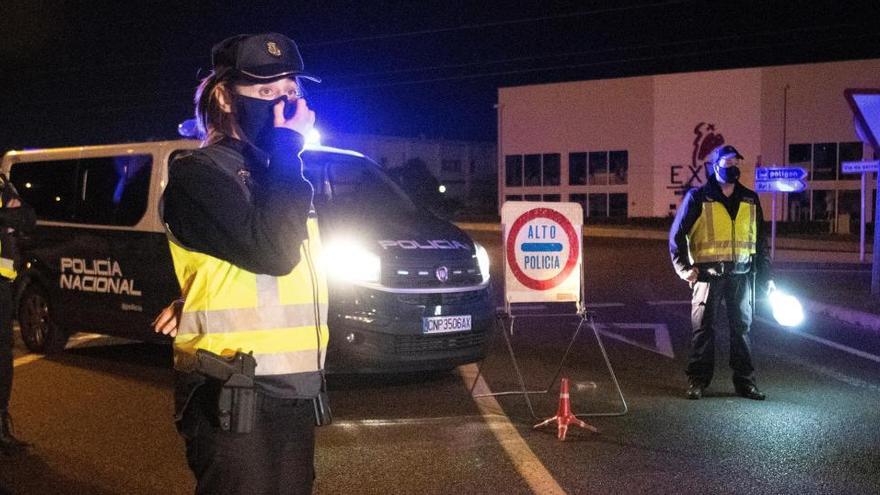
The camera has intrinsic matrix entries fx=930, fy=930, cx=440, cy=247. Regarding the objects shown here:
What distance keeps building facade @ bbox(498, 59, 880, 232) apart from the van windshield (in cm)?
3457

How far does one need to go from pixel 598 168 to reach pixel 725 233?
43.0 metres

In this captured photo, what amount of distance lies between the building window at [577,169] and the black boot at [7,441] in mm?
45554

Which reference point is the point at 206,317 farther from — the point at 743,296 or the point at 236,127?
the point at 743,296

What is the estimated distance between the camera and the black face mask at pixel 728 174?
7699mm

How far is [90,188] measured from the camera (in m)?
9.31

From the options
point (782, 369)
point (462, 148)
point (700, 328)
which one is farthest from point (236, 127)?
point (462, 148)

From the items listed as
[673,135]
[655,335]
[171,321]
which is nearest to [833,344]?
[655,335]

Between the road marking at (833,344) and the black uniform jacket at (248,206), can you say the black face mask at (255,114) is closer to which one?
the black uniform jacket at (248,206)

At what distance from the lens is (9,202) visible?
632 centimetres

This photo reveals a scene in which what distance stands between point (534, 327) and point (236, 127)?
10126 millimetres

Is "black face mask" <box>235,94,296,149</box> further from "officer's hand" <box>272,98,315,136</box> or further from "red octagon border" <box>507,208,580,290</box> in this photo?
"red octagon border" <box>507,208,580,290</box>

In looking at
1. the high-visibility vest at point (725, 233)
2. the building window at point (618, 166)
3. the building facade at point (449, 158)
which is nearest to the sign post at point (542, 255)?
the high-visibility vest at point (725, 233)

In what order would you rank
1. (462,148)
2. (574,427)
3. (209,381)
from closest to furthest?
(209,381) → (574,427) → (462,148)

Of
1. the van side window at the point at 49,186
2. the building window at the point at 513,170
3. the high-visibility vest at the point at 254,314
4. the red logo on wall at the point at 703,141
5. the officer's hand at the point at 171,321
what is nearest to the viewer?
the high-visibility vest at the point at 254,314
